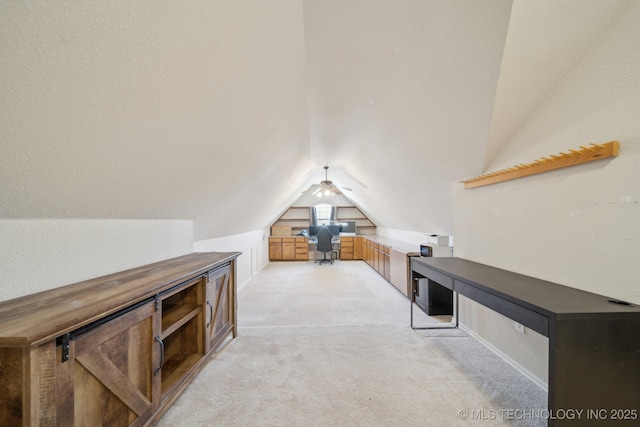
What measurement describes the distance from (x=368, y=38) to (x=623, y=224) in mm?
1841

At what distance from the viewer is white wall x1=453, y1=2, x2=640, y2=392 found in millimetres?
1333

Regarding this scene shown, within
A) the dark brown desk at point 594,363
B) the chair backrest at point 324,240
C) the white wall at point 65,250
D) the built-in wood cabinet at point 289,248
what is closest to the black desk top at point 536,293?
the dark brown desk at point 594,363

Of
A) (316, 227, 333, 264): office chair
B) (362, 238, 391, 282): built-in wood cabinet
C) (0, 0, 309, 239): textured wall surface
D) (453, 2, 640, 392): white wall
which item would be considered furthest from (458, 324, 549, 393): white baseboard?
(316, 227, 333, 264): office chair

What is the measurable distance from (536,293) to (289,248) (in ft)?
20.9

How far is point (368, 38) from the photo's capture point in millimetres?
1680

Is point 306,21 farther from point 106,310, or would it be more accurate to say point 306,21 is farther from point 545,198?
point 545,198

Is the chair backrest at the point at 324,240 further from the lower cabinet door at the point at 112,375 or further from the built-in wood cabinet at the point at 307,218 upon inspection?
the lower cabinet door at the point at 112,375

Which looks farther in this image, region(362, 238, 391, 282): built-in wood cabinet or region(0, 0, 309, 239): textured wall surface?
region(362, 238, 391, 282): built-in wood cabinet

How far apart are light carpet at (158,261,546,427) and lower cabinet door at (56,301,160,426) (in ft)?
1.25

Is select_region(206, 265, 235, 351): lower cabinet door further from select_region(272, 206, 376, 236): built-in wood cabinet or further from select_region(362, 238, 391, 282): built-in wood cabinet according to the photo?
select_region(272, 206, 376, 236): built-in wood cabinet

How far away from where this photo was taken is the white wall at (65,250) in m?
1.21

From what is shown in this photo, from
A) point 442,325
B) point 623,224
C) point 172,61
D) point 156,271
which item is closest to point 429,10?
point 172,61

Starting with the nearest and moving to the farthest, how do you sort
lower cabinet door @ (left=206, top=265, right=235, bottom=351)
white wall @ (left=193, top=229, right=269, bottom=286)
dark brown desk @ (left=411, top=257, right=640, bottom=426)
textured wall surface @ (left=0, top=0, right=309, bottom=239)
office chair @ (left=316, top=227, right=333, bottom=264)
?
textured wall surface @ (left=0, top=0, right=309, bottom=239) → dark brown desk @ (left=411, top=257, right=640, bottom=426) → lower cabinet door @ (left=206, top=265, right=235, bottom=351) → white wall @ (left=193, top=229, right=269, bottom=286) → office chair @ (left=316, top=227, right=333, bottom=264)

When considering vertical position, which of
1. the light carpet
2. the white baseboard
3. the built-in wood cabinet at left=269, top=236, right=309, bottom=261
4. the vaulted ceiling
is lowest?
the light carpet
